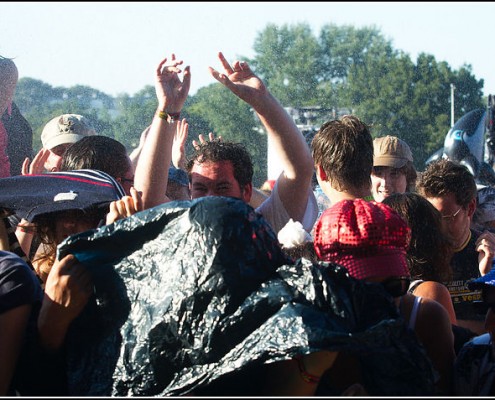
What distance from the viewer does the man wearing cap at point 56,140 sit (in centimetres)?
399

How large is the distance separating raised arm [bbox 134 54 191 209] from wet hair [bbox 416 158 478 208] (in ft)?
4.14

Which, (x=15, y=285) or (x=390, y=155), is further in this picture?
(x=390, y=155)

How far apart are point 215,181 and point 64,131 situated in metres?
1.36

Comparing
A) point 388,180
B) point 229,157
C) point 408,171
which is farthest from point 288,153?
point 408,171

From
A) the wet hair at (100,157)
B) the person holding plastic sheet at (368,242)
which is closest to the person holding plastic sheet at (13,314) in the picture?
the person holding plastic sheet at (368,242)

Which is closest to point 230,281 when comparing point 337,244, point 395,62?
point 337,244

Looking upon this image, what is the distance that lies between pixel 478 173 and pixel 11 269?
19.5 ft

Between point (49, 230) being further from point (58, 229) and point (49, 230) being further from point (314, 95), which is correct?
point (314, 95)

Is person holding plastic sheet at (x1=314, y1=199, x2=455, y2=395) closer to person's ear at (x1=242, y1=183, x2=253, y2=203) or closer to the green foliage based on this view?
person's ear at (x1=242, y1=183, x2=253, y2=203)

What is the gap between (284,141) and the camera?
299 cm

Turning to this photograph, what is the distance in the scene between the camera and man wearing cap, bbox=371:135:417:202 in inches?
173

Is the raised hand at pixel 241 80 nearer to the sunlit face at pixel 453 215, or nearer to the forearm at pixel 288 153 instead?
the forearm at pixel 288 153

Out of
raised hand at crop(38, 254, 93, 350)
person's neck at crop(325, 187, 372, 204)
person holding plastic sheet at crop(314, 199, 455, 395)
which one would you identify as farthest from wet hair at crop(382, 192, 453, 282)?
raised hand at crop(38, 254, 93, 350)

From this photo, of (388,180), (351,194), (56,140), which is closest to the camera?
(351,194)
